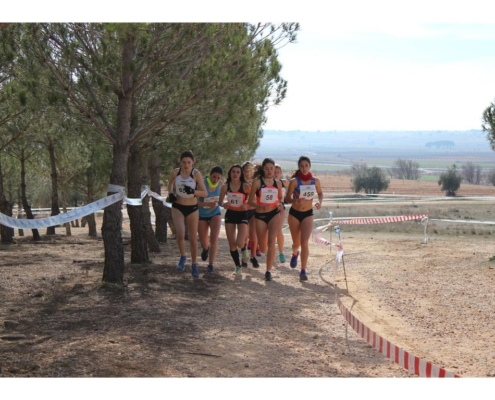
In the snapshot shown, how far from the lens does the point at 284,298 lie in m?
11.6

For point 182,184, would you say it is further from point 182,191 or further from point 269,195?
point 269,195

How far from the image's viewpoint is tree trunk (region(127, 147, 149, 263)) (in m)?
13.9

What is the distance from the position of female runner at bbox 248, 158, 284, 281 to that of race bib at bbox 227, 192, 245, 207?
142mm

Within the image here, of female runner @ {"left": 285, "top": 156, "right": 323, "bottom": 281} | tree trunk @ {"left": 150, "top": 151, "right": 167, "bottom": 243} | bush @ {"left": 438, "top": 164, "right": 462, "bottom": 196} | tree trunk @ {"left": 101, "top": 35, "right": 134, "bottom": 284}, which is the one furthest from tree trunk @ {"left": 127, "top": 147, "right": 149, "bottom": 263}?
bush @ {"left": 438, "top": 164, "right": 462, "bottom": 196}

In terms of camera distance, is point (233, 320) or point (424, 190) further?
point (424, 190)

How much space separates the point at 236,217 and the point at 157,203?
7.24 metres

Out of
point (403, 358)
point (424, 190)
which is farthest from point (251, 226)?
point (424, 190)

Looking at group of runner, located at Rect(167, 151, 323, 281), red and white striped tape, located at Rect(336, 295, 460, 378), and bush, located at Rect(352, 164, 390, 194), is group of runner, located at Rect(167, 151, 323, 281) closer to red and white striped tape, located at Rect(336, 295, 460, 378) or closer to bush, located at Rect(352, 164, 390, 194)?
red and white striped tape, located at Rect(336, 295, 460, 378)

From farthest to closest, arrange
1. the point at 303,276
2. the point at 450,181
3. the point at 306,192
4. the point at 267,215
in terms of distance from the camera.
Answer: the point at 450,181
the point at 303,276
the point at 267,215
the point at 306,192

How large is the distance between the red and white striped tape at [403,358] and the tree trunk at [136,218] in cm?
593

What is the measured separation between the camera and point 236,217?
43.5 feet

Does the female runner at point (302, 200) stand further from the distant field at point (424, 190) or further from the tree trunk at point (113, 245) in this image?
the distant field at point (424, 190)

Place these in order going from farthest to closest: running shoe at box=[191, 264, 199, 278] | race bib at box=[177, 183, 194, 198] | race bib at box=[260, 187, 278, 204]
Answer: race bib at box=[260, 187, 278, 204] → running shoe at box=[191, 264, 199, 278] → race bib at box=[177, 183, 194, 198]

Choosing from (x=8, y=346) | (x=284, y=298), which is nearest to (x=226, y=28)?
(x=284, y=298)
